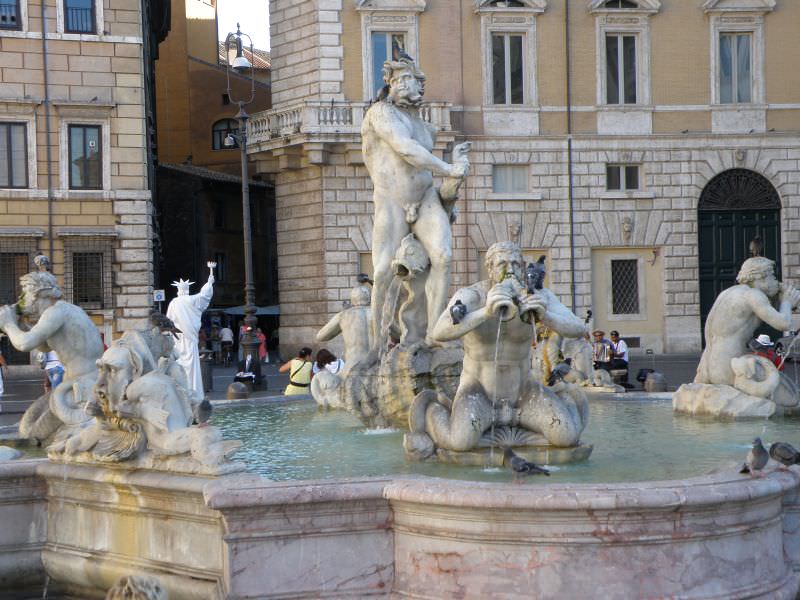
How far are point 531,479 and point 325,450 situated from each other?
211 cm

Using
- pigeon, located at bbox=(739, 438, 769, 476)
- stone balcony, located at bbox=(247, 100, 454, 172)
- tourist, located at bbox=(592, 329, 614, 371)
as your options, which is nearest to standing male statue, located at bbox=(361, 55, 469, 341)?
pigeon, located at bbox=(739, 438, 769, 476)

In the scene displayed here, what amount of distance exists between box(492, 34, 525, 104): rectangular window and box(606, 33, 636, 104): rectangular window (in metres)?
2.09

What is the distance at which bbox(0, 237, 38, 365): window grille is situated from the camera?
29938 mm

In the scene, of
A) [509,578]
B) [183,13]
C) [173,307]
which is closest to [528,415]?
[509,578]

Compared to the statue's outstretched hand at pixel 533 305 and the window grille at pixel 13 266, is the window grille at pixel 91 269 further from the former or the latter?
the statue's outstretched hand at pixel 533 305

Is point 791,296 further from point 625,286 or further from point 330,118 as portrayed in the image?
point 625,286

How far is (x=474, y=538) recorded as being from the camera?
5914 mm

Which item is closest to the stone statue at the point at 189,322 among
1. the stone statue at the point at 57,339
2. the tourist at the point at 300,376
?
the tourist at the point at 300,376

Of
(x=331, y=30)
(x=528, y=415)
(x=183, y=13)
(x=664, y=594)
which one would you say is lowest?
(x=664, y=594)

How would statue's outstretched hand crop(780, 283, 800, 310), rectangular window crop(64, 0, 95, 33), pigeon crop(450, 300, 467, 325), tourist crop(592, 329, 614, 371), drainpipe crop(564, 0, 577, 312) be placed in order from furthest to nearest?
drainpipe crop(564, 0, 577, 312)
rectangular window crop(64, 0, 95, 33)
tourist crop(592, 329, 614, 371)
statue's outstretched hand crop(780, 283, 800, 310)
pigeon crop(450, 300, 467, 325)

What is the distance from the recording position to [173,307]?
53.7 feet

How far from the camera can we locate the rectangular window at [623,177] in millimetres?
32406

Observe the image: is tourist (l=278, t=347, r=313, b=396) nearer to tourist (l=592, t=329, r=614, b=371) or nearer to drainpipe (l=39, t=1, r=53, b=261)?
tourist (l=592, t=329, r=614, b=371)

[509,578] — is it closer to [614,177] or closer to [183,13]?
[614,177]
